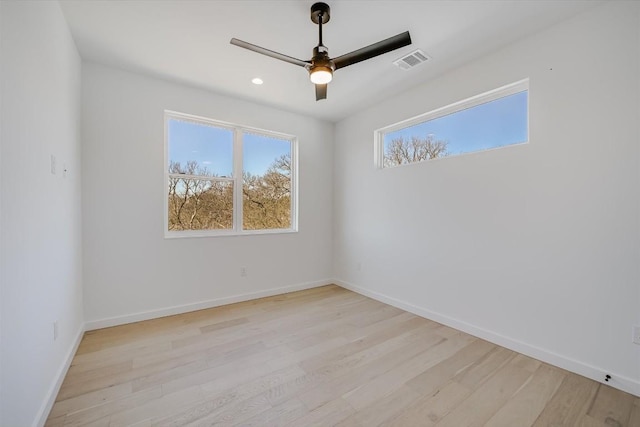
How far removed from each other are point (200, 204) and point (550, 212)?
361cm

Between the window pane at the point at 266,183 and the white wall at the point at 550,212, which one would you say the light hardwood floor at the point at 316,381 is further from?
the window pane at the point at 266,183

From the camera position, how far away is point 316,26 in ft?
7.25

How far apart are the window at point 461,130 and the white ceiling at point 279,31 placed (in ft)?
1.43

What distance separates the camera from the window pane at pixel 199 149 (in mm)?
3280

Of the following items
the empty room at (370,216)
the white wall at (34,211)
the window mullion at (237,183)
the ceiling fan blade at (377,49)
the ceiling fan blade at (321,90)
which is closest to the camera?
the white wall at (34,211)

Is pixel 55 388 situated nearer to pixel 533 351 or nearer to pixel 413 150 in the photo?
pixel 533 351

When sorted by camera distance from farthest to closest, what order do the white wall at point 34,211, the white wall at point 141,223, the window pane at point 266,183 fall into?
the window pane at point 266,183, the white wall at point 141,223, the white wall at point 34,211

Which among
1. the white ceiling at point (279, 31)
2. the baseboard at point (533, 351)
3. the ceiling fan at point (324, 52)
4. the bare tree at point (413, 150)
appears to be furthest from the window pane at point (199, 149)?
the baseboard at point (533, 351)

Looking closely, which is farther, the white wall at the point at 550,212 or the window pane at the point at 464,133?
the window pane at the point at 464,133

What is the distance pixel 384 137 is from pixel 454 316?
7.96 feet

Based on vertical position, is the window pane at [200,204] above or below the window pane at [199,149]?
below

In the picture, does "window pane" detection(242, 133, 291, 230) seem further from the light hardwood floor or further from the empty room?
the light hardwood floor

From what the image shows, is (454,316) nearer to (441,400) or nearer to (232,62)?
(441,400)

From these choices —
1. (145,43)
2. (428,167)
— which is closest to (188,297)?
(145,43)
